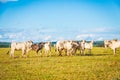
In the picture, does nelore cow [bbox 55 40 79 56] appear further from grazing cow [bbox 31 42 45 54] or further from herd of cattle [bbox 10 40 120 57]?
grazing cow [bbox 31 42 45 54]

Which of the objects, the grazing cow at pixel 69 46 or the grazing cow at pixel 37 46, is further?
the grazing cow at pixel 37 46

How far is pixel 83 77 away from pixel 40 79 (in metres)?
3.11

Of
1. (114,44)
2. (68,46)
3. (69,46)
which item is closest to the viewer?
(69,46)

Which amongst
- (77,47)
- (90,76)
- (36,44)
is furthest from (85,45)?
(90,76)

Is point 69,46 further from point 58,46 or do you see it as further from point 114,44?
point 114,44

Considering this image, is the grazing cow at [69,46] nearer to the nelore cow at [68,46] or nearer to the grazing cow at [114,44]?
the nelore cow at [68,46]

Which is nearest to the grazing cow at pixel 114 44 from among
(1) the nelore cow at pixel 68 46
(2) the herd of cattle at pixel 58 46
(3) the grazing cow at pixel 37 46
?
(2) the herd of cattle at pixel 58 46

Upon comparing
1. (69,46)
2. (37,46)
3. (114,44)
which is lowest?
(69,46)

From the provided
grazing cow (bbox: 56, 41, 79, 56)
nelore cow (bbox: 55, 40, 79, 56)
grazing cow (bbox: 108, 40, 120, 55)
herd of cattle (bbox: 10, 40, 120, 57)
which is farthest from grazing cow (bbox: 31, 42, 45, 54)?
grazing cow (bbox: 108, 40, 120, 55)

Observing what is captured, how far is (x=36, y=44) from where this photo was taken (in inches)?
1629

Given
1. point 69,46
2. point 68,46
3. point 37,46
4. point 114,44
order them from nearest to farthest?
point 69,46
point 68,46
point 37,46
point 114,44

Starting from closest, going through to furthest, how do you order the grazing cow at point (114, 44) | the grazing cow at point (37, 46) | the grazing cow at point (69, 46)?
the grazing cow at point (69, 46), the grazing cow at point (37, 46), the grazing cow at point (114, 44)

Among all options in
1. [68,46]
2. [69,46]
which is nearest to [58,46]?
[68,46]

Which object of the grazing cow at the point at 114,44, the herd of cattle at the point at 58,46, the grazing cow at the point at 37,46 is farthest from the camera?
the grazing cow at the point at 114,44
